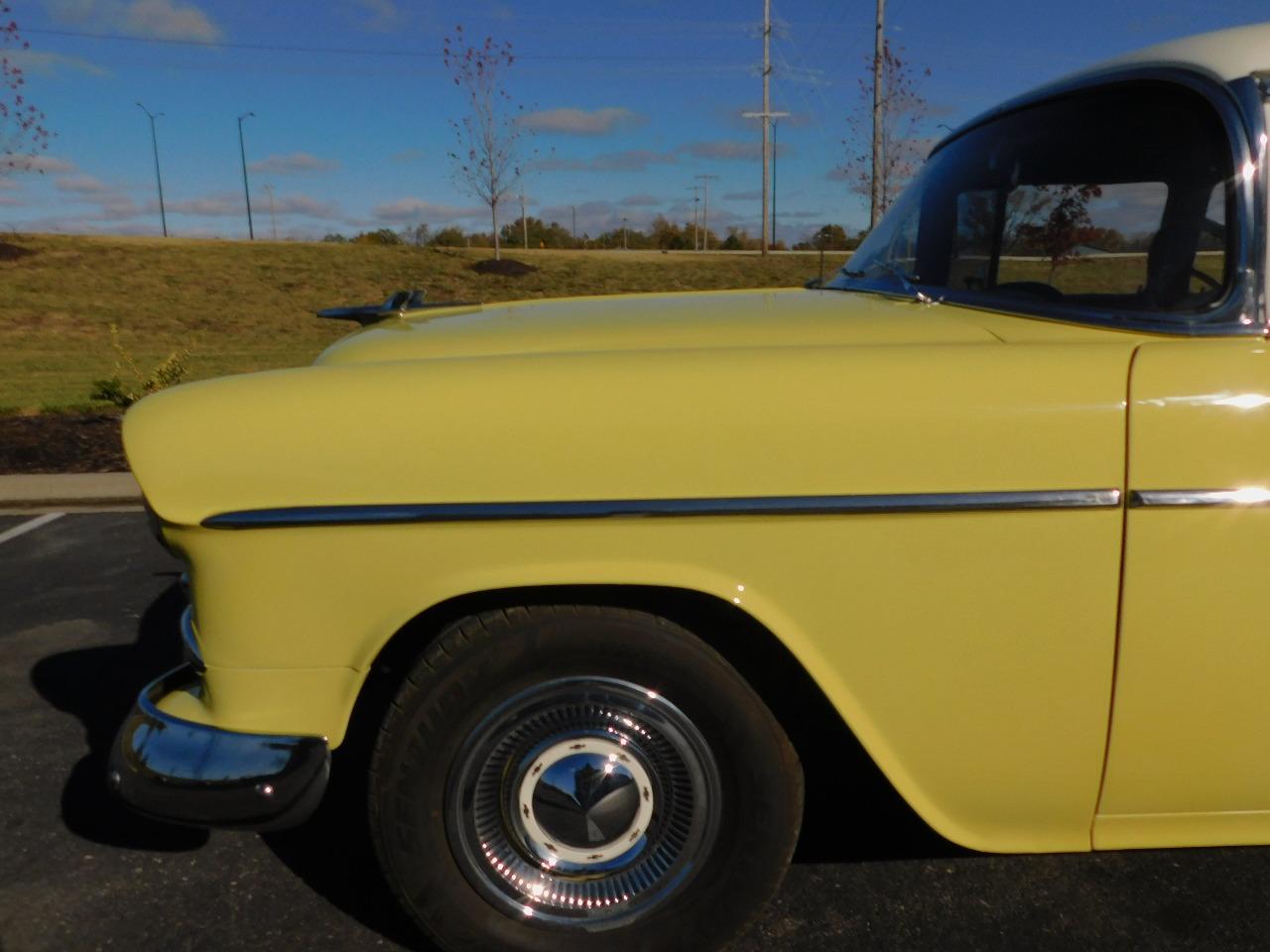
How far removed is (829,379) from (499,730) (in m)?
Result: 0.91

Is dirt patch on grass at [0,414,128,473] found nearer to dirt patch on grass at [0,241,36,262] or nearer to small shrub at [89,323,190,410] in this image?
small shrub at [89,323,190,410]

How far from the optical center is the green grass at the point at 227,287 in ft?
48.5

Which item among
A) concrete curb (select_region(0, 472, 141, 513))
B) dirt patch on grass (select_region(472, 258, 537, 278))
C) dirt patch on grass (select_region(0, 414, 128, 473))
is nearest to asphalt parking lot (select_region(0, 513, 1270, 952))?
concrete curb (select_region(0, 472, 141, 513))

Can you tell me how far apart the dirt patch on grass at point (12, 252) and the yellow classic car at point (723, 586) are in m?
24.7

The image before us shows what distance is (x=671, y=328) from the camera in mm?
2330

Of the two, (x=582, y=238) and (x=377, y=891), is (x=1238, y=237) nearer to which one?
(x=377, y=891)

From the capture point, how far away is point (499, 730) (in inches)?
77.3

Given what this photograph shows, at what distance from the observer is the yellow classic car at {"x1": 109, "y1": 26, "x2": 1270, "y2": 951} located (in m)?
1.85

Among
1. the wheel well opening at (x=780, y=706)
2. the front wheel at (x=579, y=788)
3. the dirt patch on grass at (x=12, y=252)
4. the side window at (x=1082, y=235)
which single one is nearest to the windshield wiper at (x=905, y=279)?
the side window at (x=1082, y=235)

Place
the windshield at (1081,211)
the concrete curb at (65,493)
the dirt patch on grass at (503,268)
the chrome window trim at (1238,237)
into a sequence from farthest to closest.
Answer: the dirt patch on grass at (503,268)
the concrete curb at (65,493)
the windshield at (1081,211)
the chrome window trim at (1238,237)

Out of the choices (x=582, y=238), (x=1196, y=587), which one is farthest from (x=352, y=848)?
(x=582, y=238)

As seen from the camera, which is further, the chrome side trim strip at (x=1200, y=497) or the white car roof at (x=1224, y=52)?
the white car roof at (x=1224, y=52)

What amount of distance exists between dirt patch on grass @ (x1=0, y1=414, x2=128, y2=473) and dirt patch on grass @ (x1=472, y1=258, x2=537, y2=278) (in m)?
15.7

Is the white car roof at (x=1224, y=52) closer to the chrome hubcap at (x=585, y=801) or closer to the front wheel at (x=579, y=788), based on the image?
the front wheel at (x=579, y=788)
